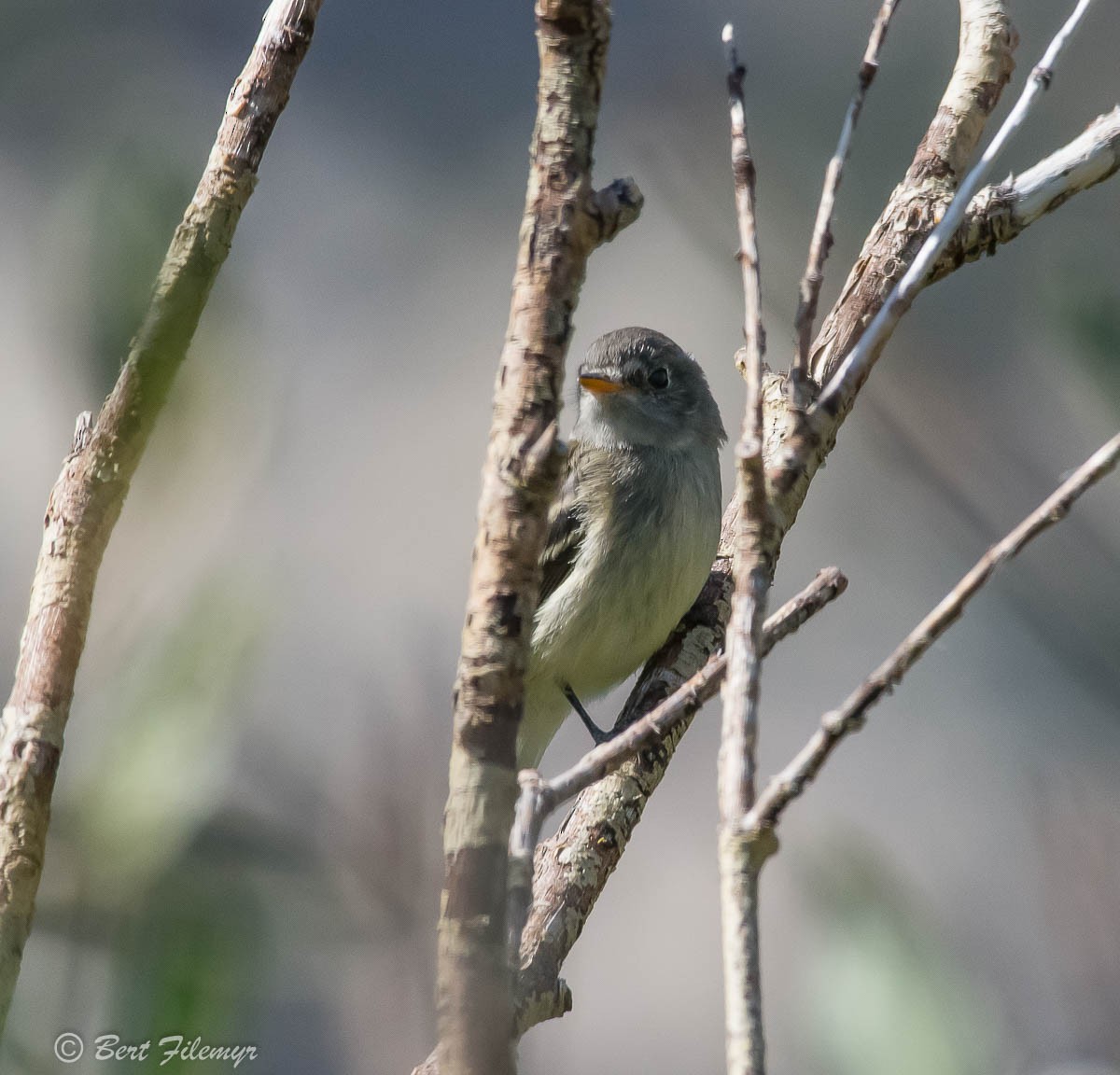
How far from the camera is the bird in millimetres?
3852

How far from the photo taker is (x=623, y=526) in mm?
4020

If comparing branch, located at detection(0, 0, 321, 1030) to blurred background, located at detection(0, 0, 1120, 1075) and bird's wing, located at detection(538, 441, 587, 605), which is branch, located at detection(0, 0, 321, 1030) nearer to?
blurred background, located at detection(0, 0, 1120, 1075)

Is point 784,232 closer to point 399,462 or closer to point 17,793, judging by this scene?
point 399,462

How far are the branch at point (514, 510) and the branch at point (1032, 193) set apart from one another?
1757 mm

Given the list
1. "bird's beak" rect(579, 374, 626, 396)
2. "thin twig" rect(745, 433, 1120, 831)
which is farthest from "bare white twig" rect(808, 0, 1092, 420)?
"bird's beak" rect(579, 374, 626, 396)

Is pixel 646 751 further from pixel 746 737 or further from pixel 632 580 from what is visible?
pixel 746 737

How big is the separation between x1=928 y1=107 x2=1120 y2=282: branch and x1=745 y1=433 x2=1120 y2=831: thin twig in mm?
1746

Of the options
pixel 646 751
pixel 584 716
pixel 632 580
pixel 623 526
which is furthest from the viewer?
pixel 584 716

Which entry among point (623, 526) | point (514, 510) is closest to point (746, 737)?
point (514, 510)

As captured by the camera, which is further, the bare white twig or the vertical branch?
the bare white twig

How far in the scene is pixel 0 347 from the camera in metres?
4.54

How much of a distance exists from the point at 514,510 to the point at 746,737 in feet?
1.03

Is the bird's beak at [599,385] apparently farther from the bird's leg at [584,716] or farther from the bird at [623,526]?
the bird's leg at [584,716]

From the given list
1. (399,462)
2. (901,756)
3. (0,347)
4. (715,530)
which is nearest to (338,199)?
(399,462)
